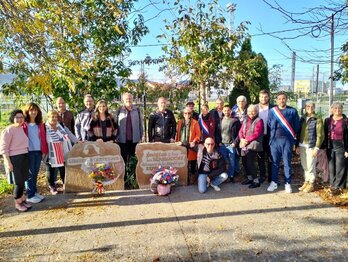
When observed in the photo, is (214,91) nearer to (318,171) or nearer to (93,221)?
(318,171)

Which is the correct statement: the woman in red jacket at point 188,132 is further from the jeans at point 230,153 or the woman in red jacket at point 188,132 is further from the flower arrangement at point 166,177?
the flower arrangement at point 166,177

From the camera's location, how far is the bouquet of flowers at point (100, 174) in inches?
223

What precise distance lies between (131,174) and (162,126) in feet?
4.05

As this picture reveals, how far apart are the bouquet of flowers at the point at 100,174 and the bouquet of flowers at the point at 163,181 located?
804mm

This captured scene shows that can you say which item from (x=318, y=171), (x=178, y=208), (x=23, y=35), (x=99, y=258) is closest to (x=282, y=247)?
(x=178, y=208)

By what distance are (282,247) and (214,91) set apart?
5402mm

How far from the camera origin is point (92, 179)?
568 cm

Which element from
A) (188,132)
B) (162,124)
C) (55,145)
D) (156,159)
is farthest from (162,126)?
(55,145)

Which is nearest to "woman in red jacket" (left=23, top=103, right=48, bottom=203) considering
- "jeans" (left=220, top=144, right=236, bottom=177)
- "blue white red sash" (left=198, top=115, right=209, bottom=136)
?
"blue white red sash" (left=198, top=115, right=209, bottom=136)

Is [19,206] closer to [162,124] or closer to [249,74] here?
[162,124]

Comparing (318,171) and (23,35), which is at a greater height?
(23,35)

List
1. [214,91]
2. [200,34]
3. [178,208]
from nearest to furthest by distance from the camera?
[178,208] < [200,34] < [214,91]

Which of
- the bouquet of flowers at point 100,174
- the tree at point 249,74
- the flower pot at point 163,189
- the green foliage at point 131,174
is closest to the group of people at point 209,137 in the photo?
the green foliage at point 131,174

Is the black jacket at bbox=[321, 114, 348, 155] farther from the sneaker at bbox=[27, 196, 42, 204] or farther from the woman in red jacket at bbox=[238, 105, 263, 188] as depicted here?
the sneaker at bbox=[27, 196, 42, 204]
